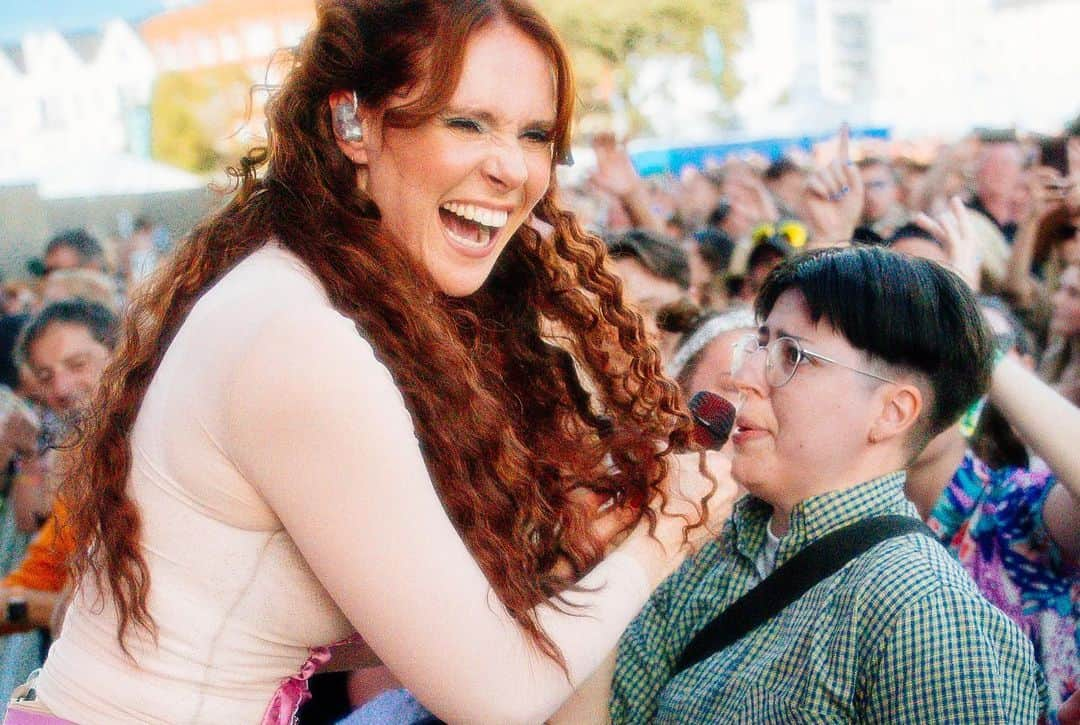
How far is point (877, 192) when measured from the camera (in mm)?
8180

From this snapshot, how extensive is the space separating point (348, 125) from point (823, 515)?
1.01m

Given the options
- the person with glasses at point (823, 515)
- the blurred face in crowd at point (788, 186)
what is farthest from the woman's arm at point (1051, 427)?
the blurred face in crowd at point (788, 186)

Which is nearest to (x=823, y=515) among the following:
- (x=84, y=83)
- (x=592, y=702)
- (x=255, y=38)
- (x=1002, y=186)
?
(x=592, y=702)

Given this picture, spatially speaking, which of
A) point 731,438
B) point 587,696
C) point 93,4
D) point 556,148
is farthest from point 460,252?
point 93,4

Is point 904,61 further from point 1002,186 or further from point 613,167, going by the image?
point 613,167

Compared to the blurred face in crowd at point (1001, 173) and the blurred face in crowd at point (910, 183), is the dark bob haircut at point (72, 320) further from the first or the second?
the blurred face in crowd at point (910, 183)

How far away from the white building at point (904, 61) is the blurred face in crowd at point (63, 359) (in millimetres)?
25655

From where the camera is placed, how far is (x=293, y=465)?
61.5 inches

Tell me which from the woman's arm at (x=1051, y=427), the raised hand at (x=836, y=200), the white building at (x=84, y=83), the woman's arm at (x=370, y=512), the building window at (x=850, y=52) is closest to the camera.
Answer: the woman's arm at (x=370, y=512)

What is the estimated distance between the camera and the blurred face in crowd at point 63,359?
4.34 metres

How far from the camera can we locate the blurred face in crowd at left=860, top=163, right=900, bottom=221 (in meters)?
8.05

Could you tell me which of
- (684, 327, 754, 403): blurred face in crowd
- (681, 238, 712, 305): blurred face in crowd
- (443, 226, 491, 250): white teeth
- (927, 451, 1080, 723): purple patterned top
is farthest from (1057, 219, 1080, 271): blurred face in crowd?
(443, 226, 491, 250): white teeth

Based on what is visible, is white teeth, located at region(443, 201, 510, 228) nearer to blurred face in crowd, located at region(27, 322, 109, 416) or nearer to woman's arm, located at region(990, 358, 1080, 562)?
woman's arm, located at region(990, 358, 1080, 562)

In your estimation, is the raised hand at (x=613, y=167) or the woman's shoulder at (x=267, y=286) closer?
the woman's shoulder at (x=267, y=286)
